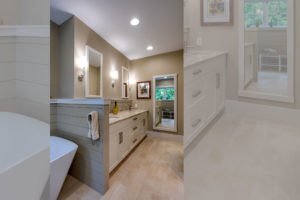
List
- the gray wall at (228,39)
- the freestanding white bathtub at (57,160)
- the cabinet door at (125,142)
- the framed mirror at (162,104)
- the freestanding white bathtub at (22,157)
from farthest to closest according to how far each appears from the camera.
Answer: the framed mirror at (162,104), the cabinet door at (125,142), the gray wall at (228,39), the freestanding white bathtub at (57,160), the freestanding white bathtub at (22,157)

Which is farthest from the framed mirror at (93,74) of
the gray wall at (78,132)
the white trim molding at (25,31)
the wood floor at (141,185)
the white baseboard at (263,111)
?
the white baseboard at (263,111)

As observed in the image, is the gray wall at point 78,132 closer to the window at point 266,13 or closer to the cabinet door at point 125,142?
the cabinet door at point 125,142

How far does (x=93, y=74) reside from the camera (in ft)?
1.19

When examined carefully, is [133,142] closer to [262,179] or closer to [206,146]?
[206,146]

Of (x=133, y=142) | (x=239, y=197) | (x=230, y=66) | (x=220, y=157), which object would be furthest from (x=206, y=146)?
(x=133, y=142)

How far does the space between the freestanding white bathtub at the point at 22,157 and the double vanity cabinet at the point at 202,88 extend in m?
0.43

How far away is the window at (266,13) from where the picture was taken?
0.45 m

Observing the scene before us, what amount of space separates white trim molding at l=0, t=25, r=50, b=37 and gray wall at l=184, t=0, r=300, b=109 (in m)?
0.48

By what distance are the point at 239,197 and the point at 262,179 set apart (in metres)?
0.11

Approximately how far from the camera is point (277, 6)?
1.52 feet

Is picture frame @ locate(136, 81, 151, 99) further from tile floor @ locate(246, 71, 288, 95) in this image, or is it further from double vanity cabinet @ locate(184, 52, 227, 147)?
tile floor @ locate(246, 71, 288, 95)

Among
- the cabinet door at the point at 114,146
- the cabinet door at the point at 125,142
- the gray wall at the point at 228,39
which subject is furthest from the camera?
the cabinet door at the point at 125,142

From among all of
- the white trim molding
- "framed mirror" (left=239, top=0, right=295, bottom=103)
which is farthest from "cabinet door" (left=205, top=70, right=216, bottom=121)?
the white trim molding

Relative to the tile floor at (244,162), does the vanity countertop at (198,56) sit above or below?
above
